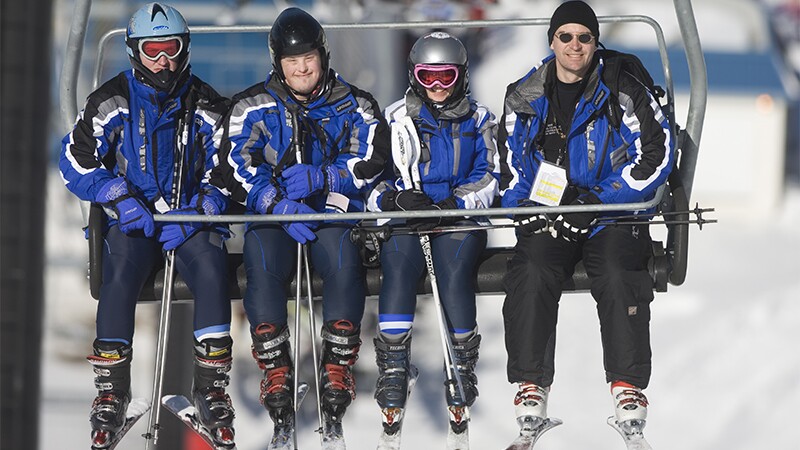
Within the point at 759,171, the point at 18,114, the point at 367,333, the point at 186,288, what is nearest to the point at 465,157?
the point at 186,288

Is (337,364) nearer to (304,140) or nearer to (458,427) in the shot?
(458,427)

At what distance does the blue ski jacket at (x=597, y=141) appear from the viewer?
18.9ft

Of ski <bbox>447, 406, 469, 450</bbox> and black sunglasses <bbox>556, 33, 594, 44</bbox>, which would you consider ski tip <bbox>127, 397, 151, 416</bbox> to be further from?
black sunglasses <bbox>556, 33, 594, 44</bbox>

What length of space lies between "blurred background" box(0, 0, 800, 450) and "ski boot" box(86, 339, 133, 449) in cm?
104

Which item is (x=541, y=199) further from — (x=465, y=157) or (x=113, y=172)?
(x=113, y=172)

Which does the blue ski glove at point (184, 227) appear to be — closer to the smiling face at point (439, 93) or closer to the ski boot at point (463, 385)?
the smiling face at point (439, 93)

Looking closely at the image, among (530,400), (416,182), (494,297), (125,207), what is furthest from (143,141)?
(494,297)

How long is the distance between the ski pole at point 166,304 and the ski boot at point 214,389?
0.50 feet

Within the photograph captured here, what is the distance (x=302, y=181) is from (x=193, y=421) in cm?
114

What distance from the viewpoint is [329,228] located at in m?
5.89

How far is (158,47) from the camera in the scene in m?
5.90

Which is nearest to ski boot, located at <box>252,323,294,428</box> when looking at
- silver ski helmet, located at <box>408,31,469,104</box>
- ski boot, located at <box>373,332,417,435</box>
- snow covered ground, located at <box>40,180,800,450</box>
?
ski boot, located at <box>373,332,417,435</box>

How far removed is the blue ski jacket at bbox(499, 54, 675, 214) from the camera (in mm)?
5754

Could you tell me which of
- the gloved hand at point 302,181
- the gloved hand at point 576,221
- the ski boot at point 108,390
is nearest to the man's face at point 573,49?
the gloved hand at point 576,221
